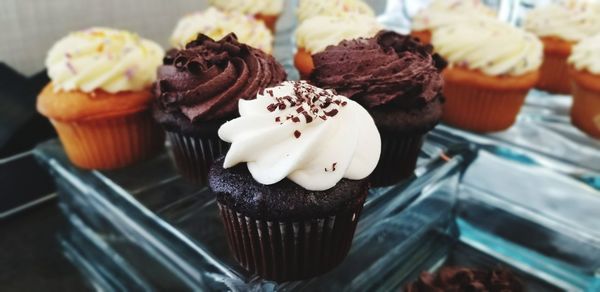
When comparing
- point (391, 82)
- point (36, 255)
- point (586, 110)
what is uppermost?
point (391, 82)

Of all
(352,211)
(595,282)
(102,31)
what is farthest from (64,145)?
(595,282)

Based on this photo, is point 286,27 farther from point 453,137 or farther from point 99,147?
point 99,147

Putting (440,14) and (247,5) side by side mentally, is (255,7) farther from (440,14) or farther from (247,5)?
(440,14)

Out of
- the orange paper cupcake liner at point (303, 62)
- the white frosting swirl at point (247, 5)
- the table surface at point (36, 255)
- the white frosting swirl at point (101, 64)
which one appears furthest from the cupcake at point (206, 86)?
the white frosting swirl at point (247, 5)

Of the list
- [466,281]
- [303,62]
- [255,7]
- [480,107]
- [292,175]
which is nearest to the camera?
[292,175]

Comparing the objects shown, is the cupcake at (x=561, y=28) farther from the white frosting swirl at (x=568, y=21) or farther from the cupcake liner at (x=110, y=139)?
the cupcake liner at (x=110, y=139)

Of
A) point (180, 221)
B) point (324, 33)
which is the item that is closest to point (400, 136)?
point (324, 33)
